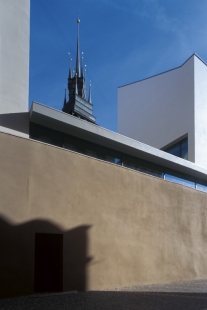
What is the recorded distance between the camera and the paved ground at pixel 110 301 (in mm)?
7660

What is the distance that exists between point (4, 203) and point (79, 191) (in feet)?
7.77

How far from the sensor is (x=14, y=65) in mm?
12188

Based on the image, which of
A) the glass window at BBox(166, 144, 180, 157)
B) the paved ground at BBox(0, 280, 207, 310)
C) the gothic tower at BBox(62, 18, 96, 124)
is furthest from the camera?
the gothic tower at BBox(62, 18, 96, 124)

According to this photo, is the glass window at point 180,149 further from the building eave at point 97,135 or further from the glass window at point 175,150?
the building eave at point 97,135

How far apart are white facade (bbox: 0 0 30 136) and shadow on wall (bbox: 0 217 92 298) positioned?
10.0ft

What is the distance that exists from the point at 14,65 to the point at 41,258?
5761 millimetres

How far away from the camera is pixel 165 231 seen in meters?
13.7

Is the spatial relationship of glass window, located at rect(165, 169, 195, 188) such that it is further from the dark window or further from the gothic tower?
the gothic tower

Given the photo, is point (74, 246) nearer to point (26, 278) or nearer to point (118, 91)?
point (26, 278)

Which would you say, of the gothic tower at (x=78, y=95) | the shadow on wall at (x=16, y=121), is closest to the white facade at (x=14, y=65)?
the shadow on wall at (x=16, y=121)

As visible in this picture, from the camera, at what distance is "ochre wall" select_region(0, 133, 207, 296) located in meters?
9.01

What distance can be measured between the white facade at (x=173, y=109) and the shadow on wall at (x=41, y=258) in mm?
10763

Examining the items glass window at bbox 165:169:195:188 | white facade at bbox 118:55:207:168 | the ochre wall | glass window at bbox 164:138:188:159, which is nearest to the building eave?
glass window at bbox 165:169:195:188

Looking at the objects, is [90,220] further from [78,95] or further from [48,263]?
[78,95]
